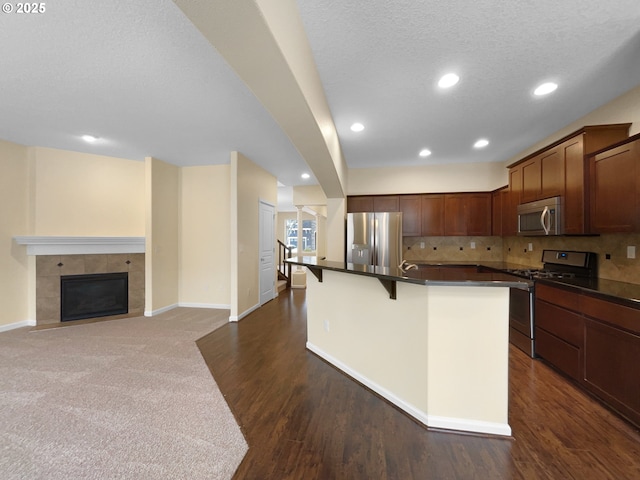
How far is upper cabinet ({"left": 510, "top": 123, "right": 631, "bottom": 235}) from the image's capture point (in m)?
2.61

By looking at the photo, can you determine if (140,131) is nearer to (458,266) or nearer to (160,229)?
(160,229)

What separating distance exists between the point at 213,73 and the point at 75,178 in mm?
3859

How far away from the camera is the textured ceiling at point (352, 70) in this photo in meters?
1.67

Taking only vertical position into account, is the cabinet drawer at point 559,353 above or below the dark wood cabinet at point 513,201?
below

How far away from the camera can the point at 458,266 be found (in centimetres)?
440

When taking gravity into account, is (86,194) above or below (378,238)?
above

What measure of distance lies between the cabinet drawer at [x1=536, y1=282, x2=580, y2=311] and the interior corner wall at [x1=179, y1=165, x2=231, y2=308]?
4.65m

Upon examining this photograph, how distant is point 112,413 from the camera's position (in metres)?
1.97

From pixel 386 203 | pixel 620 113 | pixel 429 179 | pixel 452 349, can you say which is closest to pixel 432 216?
pixel 429 179

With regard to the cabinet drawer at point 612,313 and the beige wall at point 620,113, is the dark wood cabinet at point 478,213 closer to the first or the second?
the beige wall at point 620,113

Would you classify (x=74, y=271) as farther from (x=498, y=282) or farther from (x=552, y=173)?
(x=552, y=173)

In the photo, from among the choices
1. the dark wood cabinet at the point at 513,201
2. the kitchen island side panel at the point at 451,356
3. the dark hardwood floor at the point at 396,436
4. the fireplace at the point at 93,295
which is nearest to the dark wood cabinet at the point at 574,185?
the dark wood cabinet at the point at 513,201

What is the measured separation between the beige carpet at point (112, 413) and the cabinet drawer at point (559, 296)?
9.63 feet

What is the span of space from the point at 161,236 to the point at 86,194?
1356mm
